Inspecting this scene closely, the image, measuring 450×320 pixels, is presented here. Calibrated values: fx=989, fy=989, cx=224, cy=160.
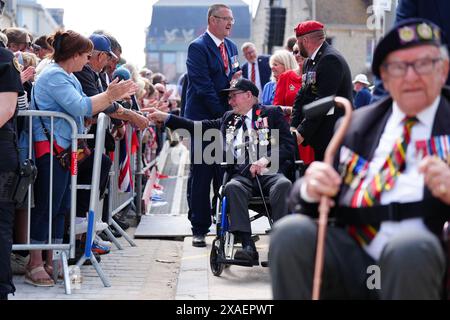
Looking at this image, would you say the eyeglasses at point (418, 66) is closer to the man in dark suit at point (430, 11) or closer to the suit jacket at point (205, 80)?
the man in dark suit at point (430, 11)

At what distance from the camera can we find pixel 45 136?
24.8 feet

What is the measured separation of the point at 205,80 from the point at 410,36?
591 centimetres

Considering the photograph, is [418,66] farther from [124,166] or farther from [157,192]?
[157,192]

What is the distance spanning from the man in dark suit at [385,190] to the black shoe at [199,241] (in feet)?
18.8

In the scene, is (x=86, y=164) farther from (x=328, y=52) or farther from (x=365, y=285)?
(x=365, y=285)

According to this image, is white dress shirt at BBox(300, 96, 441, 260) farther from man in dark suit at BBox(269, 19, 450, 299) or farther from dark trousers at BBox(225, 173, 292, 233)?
dark trousers at BBox(225, 173, 292, 233)

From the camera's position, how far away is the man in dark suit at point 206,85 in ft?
32.4

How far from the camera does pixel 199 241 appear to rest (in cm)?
995

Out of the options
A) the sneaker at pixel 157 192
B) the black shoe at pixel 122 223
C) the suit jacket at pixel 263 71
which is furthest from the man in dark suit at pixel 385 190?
the sneaker at pixel 157 192

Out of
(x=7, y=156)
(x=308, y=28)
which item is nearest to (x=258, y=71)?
(x=308, y=28)

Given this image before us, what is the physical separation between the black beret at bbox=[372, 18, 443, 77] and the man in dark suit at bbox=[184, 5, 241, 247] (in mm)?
5747

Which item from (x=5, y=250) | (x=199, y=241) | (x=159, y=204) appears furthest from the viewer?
(x=159, y=204)

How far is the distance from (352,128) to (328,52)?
441 centimetres
